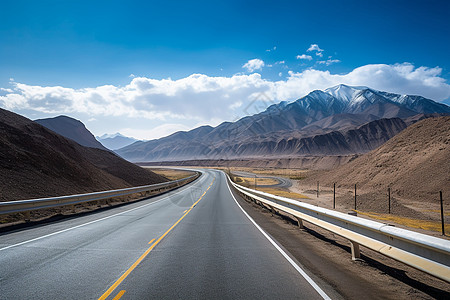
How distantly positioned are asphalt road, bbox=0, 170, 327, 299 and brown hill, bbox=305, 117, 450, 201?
86.3ft

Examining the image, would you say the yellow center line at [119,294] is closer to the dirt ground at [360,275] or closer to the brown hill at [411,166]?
the dirt ground at [360,275]

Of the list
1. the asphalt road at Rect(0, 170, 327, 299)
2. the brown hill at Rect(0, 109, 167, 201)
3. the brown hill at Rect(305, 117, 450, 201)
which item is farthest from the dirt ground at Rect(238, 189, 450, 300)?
the brown hill at Rect(305, 117, 450, 201)

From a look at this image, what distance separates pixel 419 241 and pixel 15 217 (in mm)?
15601

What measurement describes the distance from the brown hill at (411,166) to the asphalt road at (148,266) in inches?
1035

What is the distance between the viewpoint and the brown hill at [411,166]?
2825cm

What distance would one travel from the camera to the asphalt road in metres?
4.66

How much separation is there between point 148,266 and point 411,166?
36577mm

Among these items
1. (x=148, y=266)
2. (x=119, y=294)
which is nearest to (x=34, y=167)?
(x=148, y=266)

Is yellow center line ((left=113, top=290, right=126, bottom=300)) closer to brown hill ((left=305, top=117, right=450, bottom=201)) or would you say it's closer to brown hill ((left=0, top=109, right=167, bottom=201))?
brown hill ((left=0, top=109, right=167, bottom=201))

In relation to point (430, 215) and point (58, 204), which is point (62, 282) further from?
point (430, 215)

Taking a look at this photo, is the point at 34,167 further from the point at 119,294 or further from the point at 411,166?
the point at 411,166

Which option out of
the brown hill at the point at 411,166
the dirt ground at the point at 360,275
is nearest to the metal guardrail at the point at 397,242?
the dirt ground at the point at 360,275

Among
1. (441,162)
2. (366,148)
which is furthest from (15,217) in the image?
(366,148)

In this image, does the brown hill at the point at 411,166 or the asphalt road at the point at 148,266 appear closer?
the asphalt road at the point at 148,266
